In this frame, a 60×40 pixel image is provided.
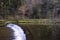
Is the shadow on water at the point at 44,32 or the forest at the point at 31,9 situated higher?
the forest at the point at 31,9

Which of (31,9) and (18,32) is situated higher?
(31,9)

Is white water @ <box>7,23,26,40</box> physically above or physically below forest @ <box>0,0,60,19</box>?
below

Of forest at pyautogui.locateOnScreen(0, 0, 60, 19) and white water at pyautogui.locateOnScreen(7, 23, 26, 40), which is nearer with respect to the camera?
Answer: white water at pyautogui.locateOnScreen(7, 23, 26, 40)

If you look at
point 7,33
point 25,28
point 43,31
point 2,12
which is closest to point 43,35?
point 43,31

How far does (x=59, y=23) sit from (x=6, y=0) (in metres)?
0.63

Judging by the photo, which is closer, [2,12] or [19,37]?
[19,37]

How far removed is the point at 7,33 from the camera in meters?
2.00

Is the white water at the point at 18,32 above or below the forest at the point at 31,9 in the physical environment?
below

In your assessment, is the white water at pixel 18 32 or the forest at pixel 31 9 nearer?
the white water at pixel 18 32

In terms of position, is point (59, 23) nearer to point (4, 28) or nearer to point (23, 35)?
point (23, 35)

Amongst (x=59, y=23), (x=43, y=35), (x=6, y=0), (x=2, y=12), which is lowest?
(x=43, y=35)

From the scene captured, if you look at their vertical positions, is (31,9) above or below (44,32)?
above

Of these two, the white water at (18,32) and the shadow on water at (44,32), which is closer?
the white water at (18,32)

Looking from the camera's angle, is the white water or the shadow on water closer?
the white water
